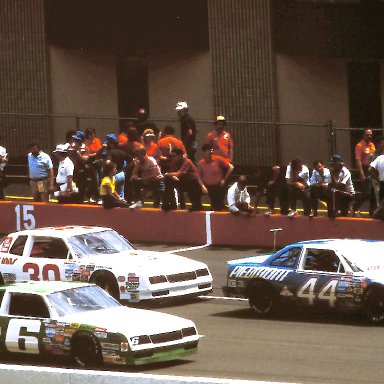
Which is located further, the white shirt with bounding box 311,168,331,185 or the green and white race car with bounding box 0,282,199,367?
the white shirt with bounding box 311,168,331,185

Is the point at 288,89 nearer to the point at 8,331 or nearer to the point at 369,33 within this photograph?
the point at 369,33

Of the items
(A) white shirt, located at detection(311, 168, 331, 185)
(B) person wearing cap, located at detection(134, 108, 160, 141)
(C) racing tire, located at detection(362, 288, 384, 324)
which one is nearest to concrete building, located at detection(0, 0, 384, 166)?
(B) person wearing cap, located at detection(134, 108, 160, 141)

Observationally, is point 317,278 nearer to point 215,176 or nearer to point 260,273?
point 260,273

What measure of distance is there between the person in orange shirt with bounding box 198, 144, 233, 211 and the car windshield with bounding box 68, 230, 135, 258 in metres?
4.94

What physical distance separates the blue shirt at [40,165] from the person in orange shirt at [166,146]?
7.45 feet

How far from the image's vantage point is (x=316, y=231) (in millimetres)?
27766

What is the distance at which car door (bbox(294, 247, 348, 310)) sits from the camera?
70.5 feet

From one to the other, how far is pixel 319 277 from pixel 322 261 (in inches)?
10.7

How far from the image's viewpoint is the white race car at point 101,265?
2328 cm

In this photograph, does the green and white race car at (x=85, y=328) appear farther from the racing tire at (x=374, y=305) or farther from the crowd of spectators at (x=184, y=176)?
the crowd of spectators at (x=184, y=176)

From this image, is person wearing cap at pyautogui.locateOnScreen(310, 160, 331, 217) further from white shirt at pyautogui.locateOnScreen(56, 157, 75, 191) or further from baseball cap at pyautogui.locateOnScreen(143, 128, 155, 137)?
white shirt at pyautogui.locateOnScreen(56, 157, 75, 191)

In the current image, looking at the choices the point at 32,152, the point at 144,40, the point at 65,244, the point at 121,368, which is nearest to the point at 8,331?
the point at 121,368

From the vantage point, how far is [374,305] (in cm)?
2108

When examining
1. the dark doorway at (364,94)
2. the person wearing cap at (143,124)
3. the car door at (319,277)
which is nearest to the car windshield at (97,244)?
the car door at (319,277)
